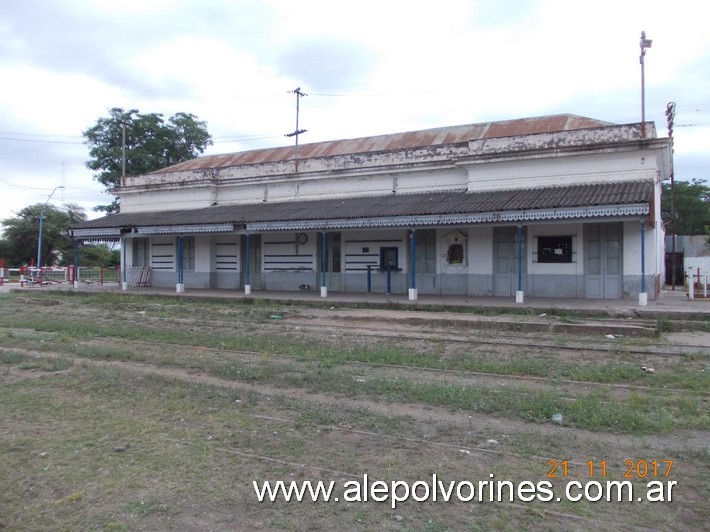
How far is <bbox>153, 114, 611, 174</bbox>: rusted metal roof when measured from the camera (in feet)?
71.1

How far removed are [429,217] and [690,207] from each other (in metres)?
37.6

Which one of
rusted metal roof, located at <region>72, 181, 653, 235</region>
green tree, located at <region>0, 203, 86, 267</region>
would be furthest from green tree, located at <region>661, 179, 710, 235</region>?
green tree, located at <region>0, 203, 86, 267</region>

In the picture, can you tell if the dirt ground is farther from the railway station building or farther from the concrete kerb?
the railway station building

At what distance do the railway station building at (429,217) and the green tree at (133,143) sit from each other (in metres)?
14.5

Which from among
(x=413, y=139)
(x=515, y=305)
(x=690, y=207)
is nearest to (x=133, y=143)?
(x=413, y=139)

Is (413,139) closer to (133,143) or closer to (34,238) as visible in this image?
(133,143)

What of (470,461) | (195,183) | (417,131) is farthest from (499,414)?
(195,183)

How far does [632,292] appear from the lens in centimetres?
1738

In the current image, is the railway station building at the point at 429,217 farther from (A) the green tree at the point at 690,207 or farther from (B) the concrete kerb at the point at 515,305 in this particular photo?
(A) the green tree at the point at 690,207

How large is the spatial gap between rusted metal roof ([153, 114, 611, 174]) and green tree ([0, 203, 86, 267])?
27.8m

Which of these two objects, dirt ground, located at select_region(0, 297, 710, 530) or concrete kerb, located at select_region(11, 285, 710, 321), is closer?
dirt ground, located at select_region(0, 297, 710, 530)

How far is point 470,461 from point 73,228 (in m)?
28.1

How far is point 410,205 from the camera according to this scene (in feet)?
64.8

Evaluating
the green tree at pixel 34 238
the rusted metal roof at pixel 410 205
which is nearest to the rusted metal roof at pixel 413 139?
the rusted metal roof at pixel 410 205
